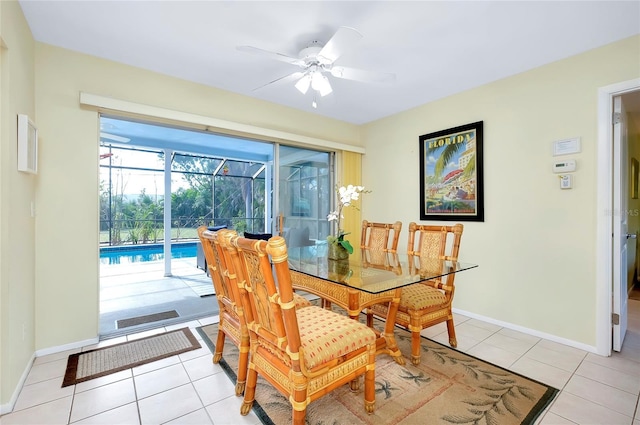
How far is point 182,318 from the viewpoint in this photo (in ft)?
10.0

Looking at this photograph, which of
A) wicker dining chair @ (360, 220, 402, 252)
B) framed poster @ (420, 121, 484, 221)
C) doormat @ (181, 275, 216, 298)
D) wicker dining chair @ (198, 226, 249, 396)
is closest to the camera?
wicker dining chair @ (198, 226, 249, 396)

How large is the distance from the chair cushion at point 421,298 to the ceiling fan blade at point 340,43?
70.5 inches

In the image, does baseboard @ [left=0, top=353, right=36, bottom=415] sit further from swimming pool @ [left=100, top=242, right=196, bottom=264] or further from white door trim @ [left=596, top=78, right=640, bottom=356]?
swimming pool @ [left=100, top=242, right=196, bottom=264]

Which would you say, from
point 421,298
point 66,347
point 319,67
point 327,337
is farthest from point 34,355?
point 319,67

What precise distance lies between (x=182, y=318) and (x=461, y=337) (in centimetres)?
276

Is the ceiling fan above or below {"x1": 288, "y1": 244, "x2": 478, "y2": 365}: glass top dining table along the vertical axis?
above

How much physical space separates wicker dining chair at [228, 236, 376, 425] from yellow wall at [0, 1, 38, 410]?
131cm

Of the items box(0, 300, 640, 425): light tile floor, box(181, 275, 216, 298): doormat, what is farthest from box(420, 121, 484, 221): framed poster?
box(181, 275, 216, 298): doormat

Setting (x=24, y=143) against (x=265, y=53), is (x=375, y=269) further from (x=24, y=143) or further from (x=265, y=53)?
(x=24, y=143)

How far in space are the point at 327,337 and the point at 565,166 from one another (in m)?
2.51

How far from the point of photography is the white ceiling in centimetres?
190

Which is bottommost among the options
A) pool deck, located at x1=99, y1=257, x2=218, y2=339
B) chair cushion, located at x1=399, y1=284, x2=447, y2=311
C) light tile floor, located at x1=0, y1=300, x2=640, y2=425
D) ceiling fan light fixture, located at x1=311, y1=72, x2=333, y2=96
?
light tile floor, located at x1=0, y1=300, x2=640, y2=425

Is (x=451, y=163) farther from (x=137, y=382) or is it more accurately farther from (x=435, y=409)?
(x=137, y=382)

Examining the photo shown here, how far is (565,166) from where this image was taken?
2475mm
